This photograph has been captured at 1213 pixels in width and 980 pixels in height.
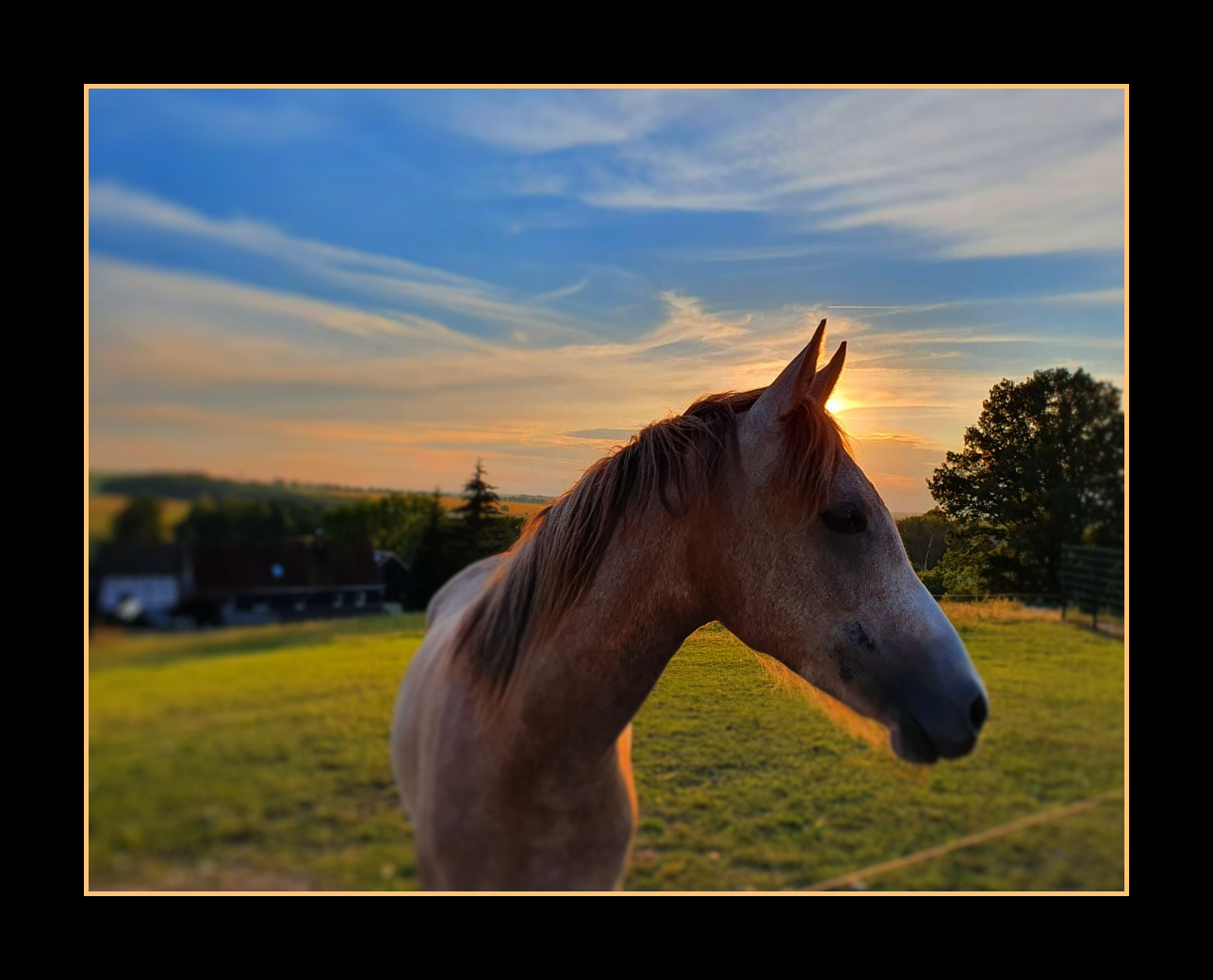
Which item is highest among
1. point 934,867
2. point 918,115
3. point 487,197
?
point 918,115

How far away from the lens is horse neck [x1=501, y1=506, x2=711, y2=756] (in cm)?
104

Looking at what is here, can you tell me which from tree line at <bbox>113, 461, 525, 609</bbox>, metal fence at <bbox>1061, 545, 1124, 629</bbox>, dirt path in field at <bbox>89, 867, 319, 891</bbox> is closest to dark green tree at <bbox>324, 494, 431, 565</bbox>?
tree line at <bbox>113, 461, 525, 609</bbox>

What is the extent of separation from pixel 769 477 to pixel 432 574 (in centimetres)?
109

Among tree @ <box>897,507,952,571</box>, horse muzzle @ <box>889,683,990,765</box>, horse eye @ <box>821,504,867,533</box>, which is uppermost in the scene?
horse eye @ <box>821,504,867,533</box>

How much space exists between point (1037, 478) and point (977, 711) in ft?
2.97

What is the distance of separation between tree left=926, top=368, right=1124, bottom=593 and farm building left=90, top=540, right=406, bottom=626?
1561 mm

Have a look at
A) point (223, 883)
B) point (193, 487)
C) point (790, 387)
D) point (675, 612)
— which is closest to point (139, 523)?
point (193, 487)

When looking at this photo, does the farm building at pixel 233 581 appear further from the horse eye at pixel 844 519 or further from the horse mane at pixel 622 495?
the horse eye at pixel 844 519

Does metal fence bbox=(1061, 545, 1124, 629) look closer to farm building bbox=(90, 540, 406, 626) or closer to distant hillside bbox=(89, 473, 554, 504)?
farm building bbox=(90, 540, 406, 626)

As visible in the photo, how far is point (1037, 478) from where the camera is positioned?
5.21ft

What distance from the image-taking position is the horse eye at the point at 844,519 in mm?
1005

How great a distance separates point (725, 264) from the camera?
155cm

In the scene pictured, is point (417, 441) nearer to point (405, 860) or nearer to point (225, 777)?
point (225, 777)
